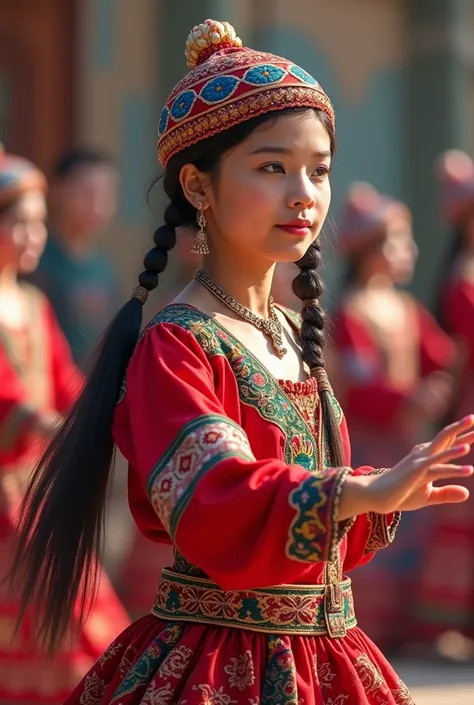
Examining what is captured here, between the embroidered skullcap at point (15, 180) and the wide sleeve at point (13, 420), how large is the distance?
0.55 m

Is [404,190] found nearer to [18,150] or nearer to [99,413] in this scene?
[18,150]

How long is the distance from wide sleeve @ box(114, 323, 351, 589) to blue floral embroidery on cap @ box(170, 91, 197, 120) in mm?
396

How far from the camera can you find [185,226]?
266 centimetres

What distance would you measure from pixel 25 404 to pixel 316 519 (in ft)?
8.09

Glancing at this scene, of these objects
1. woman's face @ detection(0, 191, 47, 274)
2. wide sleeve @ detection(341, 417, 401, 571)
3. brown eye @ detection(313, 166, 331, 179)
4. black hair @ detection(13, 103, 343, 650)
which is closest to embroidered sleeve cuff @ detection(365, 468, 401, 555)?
wide sleeve @ detection(341, 417, 401, 571)

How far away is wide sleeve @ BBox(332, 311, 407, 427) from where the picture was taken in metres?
5.90

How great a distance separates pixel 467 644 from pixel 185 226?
3976 mm

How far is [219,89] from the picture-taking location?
2484 mm

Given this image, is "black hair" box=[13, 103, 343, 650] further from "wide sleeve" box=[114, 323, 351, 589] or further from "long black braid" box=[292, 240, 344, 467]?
"wide sleeve" box=[114, 323, 351, 589]

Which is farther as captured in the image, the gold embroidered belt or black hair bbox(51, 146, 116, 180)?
black hair bbox(51, 146, 116, 180)

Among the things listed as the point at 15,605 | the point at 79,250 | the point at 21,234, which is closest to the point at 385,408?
the point at 79,250

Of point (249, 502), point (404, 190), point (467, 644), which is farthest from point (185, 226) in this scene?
point (404, 190)

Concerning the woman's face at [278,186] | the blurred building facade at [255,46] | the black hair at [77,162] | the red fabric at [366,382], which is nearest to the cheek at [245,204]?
the woman's face at [278,186]

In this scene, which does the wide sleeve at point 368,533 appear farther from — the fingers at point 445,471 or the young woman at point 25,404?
the young woman at point 25,404
